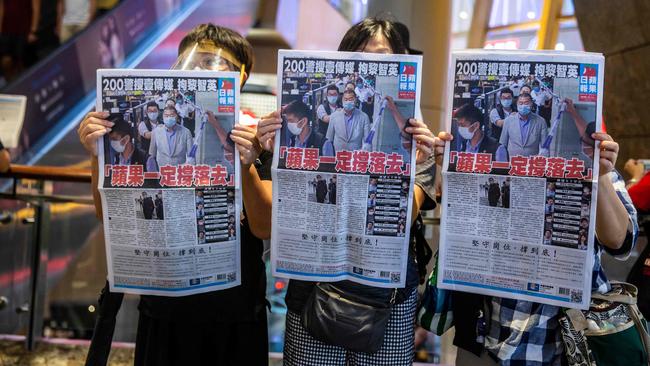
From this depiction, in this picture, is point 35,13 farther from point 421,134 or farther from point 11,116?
point 421,134

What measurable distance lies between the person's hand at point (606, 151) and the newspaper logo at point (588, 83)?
8cm

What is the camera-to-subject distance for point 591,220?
132cm

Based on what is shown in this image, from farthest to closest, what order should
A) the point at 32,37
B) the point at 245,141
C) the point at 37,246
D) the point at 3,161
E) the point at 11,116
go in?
the point at 32,37 → the point at 11,116 → the point at 37,246 → the point at 3,161 → the point at 245,141

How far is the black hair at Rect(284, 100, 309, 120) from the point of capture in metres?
1.39

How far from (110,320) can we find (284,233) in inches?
24.2

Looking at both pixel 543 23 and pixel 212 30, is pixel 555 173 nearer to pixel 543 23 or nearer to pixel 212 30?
pixel 212 30

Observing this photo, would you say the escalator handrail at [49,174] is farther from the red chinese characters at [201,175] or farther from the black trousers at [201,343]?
the red chinese characters at [201,175]

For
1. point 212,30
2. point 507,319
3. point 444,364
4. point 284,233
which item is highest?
point 212,30

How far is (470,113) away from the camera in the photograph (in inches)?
53.2

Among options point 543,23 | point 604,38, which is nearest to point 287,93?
point 604,38

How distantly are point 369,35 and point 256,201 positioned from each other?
526 mm

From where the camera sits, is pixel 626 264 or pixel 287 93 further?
pixel 626 264

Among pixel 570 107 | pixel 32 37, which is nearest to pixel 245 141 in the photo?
pixel 570 107

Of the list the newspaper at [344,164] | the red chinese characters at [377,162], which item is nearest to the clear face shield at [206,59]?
the newspaper at [344,164]
